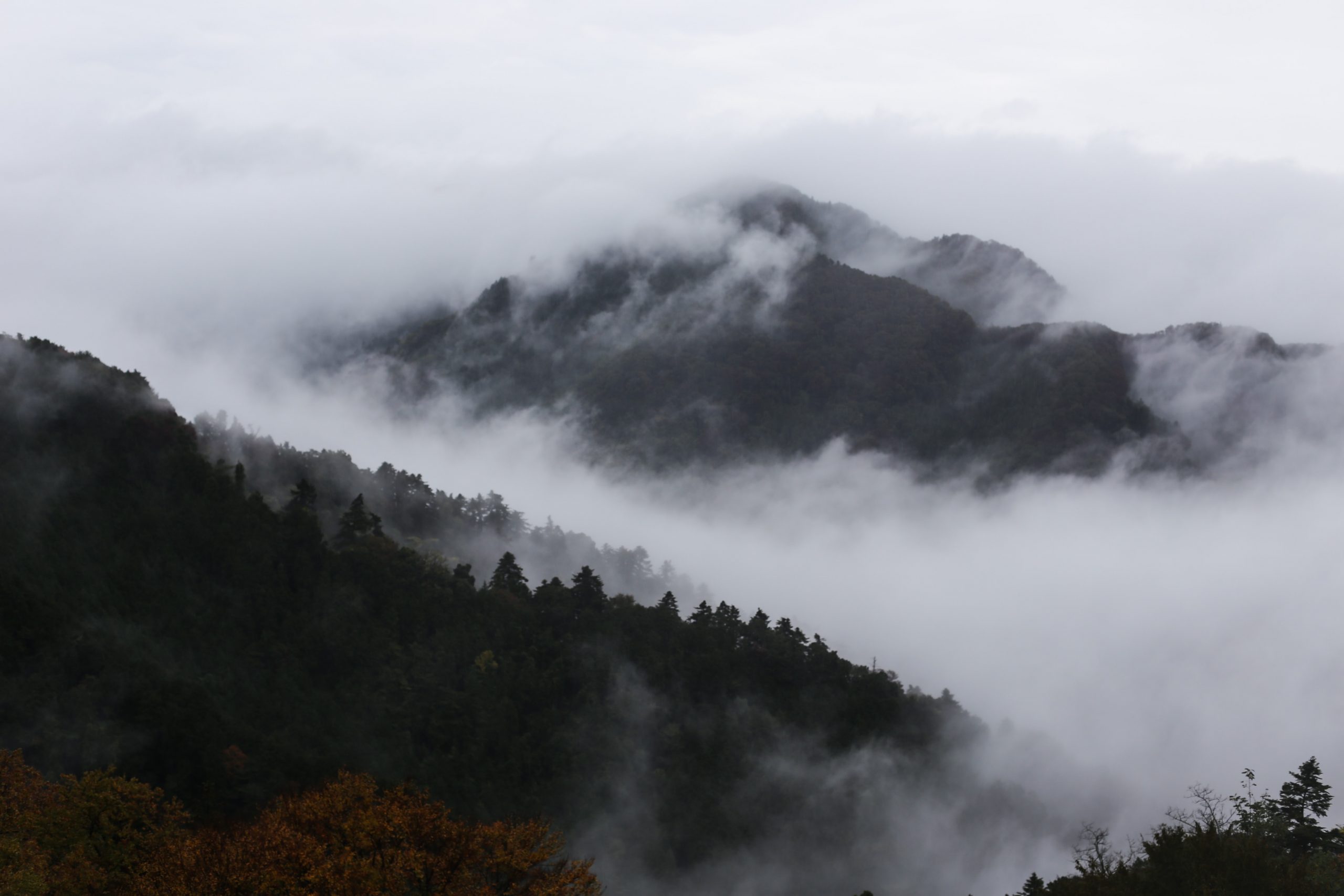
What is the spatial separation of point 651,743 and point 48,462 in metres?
66.2

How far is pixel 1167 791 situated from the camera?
18562cm

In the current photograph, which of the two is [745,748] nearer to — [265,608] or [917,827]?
[917,827]

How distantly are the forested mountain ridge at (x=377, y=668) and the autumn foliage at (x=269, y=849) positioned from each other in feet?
85.1

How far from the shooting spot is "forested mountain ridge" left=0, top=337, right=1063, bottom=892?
3861 inches

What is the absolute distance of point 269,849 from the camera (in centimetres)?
5322

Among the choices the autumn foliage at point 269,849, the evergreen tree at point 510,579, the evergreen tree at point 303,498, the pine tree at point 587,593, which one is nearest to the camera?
the autumn foliage at point 269,849

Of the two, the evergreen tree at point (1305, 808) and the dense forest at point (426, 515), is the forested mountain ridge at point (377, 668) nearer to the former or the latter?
the dense forest at point (426, 515)

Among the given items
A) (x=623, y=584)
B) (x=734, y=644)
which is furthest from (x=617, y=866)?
(x=623, y=584)

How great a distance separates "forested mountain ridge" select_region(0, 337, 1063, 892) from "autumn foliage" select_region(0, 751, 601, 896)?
26.0 metres

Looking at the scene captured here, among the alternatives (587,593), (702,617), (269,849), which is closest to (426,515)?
(587,593)

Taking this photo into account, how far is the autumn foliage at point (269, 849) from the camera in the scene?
166 ft

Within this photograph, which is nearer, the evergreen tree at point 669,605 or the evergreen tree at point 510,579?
the evergreen tree at point 510,579

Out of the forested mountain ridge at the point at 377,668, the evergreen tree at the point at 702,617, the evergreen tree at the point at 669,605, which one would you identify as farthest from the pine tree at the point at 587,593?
the evergreen tree at the point at 702,617

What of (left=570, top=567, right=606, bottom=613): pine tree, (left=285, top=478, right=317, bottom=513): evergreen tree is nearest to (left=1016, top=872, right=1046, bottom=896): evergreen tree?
(left=570, top=567, right=606, bottom=613): pine tree
